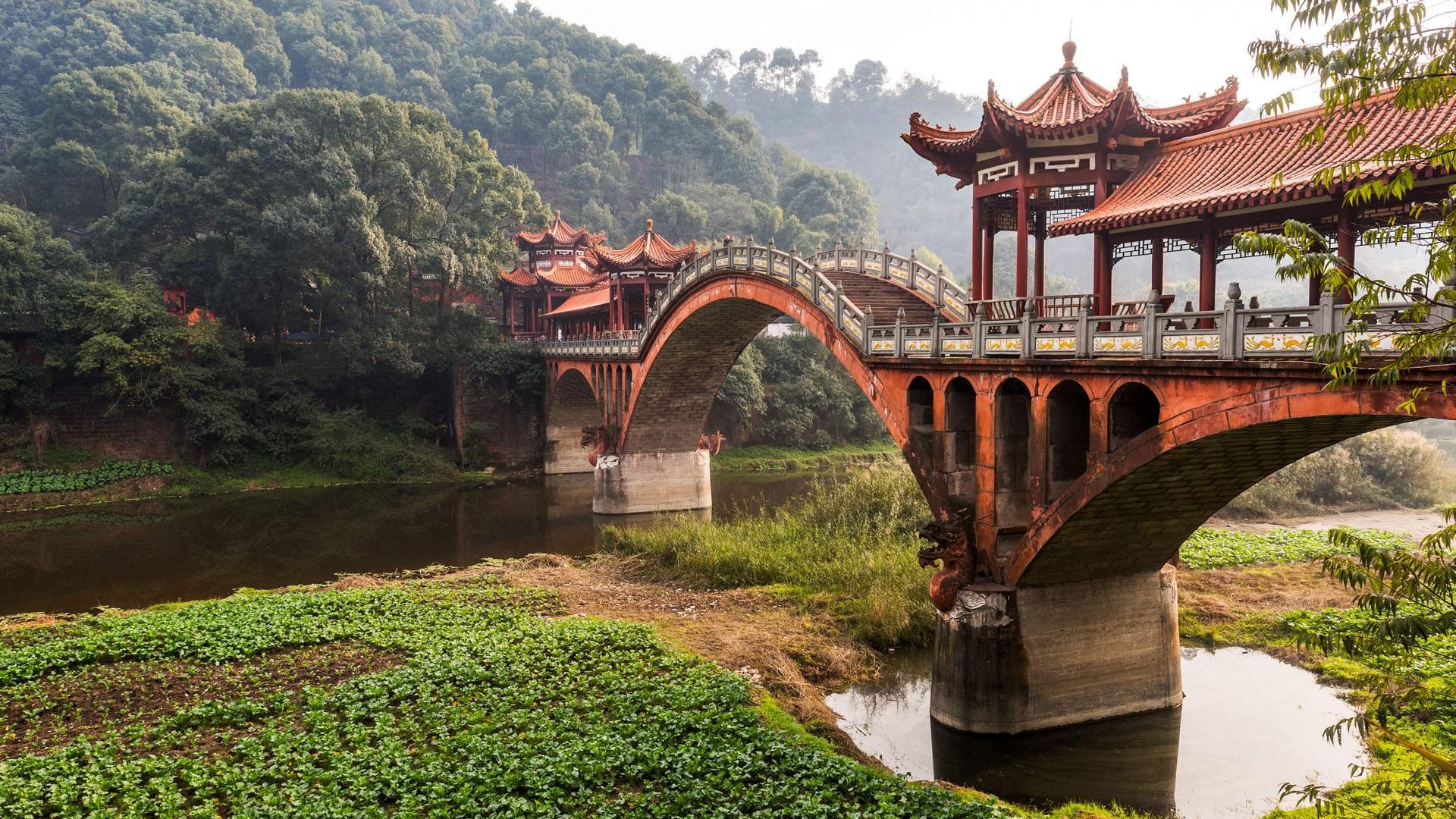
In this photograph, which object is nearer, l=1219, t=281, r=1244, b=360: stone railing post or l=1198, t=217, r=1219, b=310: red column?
l=1219, t=281, r=1244, b=360: stone railing post

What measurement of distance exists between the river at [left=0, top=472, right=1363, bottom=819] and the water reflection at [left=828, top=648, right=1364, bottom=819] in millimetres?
31

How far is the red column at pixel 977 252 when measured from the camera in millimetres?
18234

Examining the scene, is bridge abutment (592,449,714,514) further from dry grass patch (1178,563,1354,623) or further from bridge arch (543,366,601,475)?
dry grass patch (1178,563,1354,623)

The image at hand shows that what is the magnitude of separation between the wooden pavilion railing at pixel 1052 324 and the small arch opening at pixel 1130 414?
2.20ft

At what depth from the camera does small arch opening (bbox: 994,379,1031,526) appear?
15031mm

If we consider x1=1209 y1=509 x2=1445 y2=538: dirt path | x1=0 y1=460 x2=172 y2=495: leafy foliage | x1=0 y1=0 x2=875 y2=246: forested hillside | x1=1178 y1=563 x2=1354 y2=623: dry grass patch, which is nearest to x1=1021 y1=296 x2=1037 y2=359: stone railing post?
x1=1178 y1=563 x2=1354 y2=623: dry grass patch

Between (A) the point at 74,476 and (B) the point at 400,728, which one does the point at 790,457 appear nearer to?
(A) the point at 74,476

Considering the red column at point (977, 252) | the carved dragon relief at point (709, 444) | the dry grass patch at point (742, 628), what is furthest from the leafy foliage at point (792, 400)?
the red column at point (977, 252)

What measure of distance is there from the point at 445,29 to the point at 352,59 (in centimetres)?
1381

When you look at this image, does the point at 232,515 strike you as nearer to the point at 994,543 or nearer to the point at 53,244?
the point at 53,244

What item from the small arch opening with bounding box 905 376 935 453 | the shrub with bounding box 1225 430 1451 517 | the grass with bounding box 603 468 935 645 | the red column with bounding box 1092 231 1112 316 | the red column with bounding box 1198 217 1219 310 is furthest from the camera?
the shrub with bounding box 1225 430 1451 517

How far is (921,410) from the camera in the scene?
18.0 metres

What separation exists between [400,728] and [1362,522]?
31817 millimetres

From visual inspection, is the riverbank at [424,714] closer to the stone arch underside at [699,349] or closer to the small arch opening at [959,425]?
the small arch opening at [959,425]
